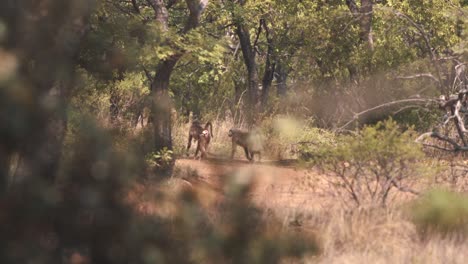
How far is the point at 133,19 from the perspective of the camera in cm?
1129

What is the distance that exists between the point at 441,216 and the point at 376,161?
1.29 metres

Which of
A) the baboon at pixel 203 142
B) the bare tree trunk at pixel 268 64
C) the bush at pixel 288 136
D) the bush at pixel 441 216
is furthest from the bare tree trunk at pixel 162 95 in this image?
the bare tree trunk at pixel 268 64

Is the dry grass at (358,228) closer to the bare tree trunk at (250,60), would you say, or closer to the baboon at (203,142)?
the baboon at (203,142)

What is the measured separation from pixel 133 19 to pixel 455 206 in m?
5.56

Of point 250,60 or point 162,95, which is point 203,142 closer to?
point 162,95

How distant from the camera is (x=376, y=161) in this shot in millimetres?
9227

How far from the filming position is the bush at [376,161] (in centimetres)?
884

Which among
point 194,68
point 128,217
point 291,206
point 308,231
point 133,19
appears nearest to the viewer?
point 128,217

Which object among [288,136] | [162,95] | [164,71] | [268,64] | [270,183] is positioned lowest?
[270,183]

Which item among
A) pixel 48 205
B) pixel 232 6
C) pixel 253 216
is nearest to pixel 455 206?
pixel 253 216

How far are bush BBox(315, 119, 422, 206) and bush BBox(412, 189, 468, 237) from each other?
0.64m

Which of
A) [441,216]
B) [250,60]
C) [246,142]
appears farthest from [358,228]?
[250,60]

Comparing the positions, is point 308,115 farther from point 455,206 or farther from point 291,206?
point 455,206

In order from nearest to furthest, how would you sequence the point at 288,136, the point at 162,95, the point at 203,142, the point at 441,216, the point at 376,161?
the point at 441,216 → the point at 376,161 → the point at 162,95 → the point at 203,142 → the point at 288,136
